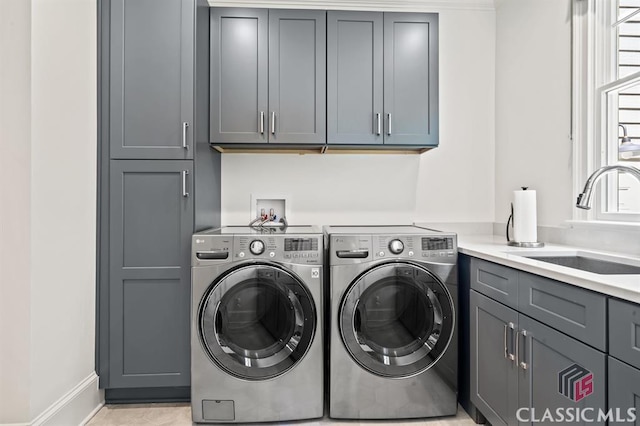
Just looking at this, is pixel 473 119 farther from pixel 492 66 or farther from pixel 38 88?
pixel 38 88

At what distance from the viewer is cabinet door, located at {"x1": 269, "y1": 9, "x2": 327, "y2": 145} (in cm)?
235

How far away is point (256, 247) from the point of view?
1.96 m

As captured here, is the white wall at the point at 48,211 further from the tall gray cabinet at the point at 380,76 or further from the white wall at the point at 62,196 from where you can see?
the tall gray cabinet at the point at 380,76

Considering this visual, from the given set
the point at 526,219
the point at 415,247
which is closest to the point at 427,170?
the point at 526,219

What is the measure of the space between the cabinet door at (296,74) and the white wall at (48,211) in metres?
1.00

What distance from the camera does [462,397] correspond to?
84.4 inches

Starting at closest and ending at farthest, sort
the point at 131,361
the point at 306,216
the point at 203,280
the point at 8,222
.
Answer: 1. the point at 8,222
2. the point at 203,280
3. the point at 131,361
4. the point at 306,216

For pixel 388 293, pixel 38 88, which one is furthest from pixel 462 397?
pixel 38 88

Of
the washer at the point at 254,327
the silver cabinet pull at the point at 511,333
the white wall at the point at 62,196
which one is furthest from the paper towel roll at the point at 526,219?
the white wall at the point at 62,196

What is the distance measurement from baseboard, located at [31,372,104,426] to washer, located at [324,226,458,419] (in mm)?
1295

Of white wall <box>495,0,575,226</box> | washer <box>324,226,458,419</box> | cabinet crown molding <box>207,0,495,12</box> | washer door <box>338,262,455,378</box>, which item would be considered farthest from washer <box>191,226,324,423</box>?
cabinet crown molding <box>207,0,495,12</box>

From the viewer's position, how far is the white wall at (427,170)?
2.74 meters

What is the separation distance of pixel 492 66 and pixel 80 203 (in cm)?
285

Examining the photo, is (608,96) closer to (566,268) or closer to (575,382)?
(566,268)
